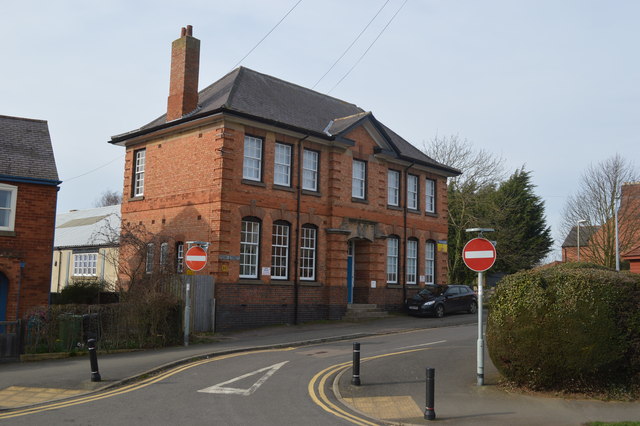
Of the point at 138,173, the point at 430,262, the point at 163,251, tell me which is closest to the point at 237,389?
the point at 163,251

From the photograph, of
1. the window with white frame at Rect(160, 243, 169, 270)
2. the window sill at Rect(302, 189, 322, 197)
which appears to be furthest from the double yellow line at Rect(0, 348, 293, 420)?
the window sill at Rect(302, 189, 322, 197)

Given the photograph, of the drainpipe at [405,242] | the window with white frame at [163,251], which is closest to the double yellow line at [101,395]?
the window with white frame at [163,251]

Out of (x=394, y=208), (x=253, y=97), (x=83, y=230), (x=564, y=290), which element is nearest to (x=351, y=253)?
(x=394, y=208)

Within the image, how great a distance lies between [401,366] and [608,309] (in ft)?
17.1

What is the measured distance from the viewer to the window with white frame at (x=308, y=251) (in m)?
25.0

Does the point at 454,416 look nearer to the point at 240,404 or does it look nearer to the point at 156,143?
the point at 240,404

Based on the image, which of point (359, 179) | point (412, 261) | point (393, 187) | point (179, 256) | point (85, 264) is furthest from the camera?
point (85, 264)

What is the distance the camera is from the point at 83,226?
42.9 metres

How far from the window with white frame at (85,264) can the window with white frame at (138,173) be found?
455 inches

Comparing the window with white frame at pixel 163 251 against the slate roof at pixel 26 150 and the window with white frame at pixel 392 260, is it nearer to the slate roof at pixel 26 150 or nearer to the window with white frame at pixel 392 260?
the slate roof at pixel 26 150

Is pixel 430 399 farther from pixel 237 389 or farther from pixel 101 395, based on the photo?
pixel 101 395

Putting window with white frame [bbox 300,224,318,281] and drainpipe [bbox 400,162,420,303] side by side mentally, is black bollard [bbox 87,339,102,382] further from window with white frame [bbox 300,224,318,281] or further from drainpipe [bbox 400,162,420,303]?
drainpipe [bbox 400,162,420,303]

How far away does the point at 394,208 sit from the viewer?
1168 inches

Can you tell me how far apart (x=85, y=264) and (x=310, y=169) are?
63.1ft
